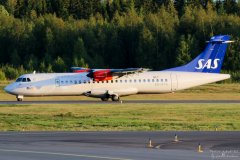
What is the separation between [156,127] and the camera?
3809 centimetres

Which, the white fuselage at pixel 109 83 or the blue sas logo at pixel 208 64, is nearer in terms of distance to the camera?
the white fuselage at pixel 109 83

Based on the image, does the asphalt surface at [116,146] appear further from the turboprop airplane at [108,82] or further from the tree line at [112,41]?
the tree line at [112,41]

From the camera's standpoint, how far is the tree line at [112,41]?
9688cm

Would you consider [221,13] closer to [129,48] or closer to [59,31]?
[129,48]

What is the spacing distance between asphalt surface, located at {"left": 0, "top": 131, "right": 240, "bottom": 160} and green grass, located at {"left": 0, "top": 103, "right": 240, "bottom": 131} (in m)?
4.26

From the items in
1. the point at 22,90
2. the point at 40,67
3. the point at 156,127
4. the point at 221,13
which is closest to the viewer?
the point at 156,127

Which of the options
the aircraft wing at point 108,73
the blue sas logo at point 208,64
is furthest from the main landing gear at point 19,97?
the blue sas logo at point 208,64

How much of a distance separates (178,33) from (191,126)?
64.3 meters

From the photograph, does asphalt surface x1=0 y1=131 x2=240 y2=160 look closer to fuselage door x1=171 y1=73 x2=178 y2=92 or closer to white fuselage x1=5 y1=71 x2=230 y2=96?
white fuselage x1=5 y1=71 x2=230 y2=96

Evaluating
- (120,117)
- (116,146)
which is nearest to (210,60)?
(120,117)

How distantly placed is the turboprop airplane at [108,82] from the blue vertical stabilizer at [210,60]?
0.31 m

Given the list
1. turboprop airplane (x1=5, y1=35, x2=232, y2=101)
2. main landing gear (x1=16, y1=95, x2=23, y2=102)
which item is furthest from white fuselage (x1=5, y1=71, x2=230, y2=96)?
main landing gear (x1=16, y1=95, x2=23, y2=102)

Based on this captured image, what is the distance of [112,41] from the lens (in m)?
104

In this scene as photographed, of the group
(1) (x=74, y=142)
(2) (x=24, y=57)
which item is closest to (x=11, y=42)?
(2) (x=24, y=57)
